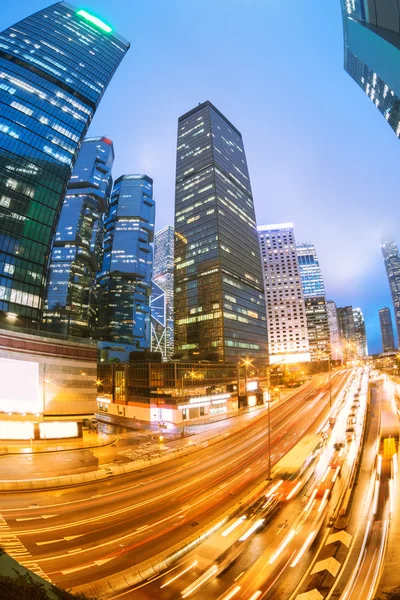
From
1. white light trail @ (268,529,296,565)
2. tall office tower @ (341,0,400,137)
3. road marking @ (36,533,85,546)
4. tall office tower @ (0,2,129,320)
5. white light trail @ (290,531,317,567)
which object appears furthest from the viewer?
tall office tower @ (0,2,129,320)

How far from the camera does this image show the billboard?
41.8m

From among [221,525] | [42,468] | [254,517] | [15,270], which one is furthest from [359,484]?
[15,270]

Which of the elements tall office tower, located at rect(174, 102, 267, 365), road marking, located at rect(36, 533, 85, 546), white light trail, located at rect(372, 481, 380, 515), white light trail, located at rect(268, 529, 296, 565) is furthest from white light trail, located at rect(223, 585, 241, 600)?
tall office tower, located at rect(174, 102, 267, 365)

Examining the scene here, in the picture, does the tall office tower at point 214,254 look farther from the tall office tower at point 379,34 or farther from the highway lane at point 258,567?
the highway lane at point 258,567

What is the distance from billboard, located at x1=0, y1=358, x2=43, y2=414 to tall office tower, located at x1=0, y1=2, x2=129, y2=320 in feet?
91.0

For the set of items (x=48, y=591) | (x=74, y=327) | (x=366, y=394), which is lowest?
(x=366, y=394)

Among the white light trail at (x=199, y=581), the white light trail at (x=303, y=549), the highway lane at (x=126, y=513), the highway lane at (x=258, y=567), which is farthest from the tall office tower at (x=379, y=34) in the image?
the highway lane at (x=126, y=513)

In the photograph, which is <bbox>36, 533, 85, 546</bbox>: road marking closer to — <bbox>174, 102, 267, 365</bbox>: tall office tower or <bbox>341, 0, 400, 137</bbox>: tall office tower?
<bbox>341, 0, 400, 137</bbox>: tall office tower

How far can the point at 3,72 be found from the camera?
74.4 metres

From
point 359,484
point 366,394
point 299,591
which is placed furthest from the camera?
point 366,394

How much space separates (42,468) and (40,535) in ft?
50.1

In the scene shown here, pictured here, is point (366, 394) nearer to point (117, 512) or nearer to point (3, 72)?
point (117, 512)

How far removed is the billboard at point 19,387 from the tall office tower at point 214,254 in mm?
71601

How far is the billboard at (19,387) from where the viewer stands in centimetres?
4175
